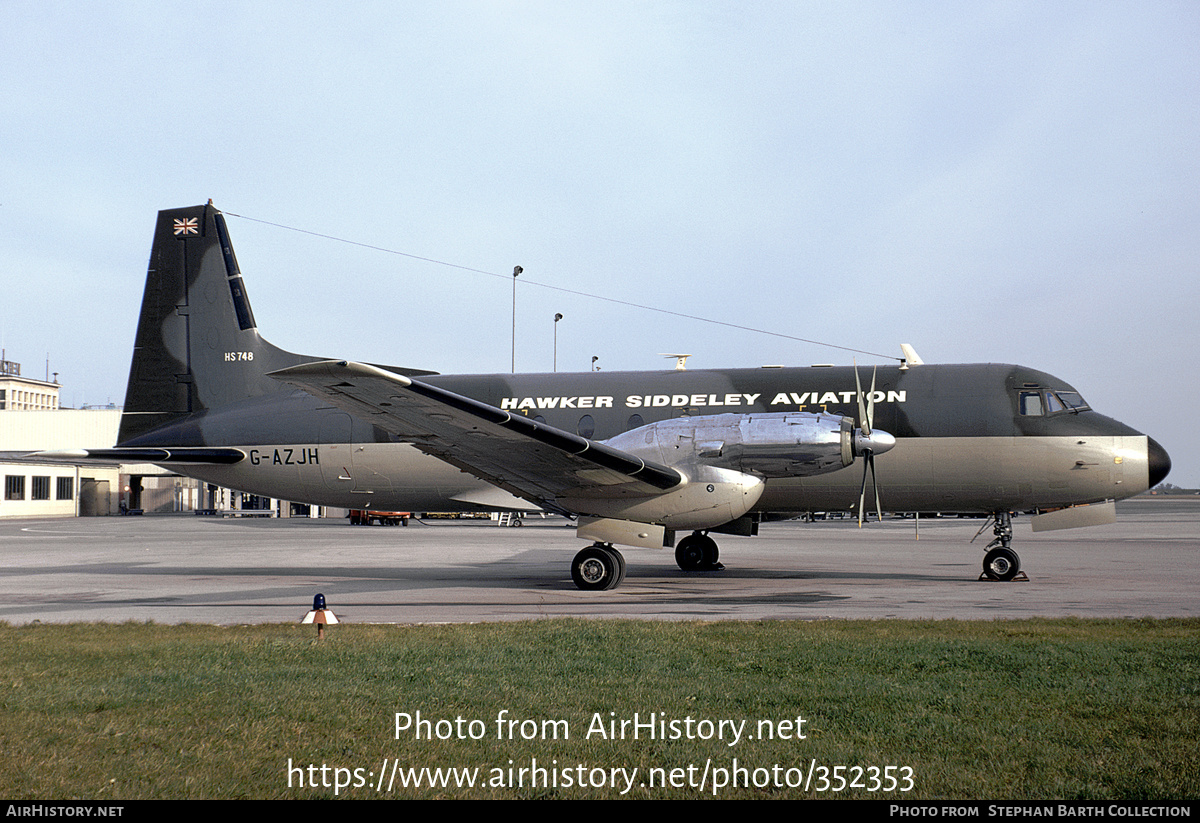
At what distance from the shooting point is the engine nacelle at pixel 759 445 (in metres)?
14.9

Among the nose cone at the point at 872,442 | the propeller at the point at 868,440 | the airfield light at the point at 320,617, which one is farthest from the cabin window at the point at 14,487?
the nose cone at the point at 872,442

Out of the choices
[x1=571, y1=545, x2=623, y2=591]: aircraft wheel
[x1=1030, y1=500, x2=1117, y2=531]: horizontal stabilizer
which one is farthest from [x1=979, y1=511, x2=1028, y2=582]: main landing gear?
[x1=571, y1=545, x2=623, y2=591]: aircraft wheel

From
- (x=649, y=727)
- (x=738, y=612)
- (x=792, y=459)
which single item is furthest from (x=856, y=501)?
(x=649, y=727)

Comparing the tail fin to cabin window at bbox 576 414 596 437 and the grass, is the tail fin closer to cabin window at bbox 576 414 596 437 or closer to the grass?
cabin window at bbox 576 414 596 437

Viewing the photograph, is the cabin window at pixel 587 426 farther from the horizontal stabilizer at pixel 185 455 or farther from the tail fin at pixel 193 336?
the horizontal stabilizer at pixel 185 455

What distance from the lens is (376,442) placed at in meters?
19.0

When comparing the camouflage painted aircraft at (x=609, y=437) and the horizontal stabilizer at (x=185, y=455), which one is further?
the horizontal stabilizer at (x=185, y=455)

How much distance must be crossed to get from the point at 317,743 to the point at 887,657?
5283 millimetres

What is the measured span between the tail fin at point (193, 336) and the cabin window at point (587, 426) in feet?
22.1

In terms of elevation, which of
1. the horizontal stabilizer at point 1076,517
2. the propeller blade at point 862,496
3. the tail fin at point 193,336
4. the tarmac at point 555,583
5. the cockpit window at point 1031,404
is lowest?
the tarmac at point 555,583

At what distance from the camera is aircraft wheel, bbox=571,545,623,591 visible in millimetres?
15734

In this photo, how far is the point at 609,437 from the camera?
18250 mm

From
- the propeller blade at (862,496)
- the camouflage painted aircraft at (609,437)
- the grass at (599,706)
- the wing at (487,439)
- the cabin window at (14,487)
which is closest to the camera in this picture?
the grass at (599,706)

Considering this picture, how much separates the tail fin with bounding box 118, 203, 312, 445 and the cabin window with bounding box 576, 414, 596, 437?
6.73 metres
